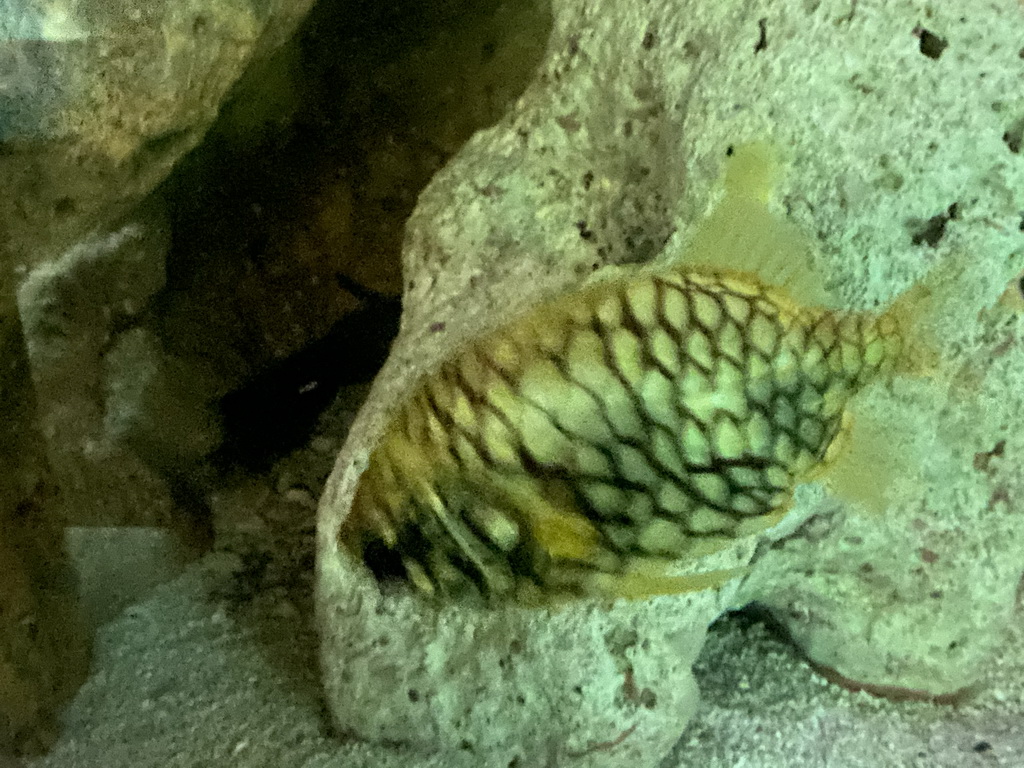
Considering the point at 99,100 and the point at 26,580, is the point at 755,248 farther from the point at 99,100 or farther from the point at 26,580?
the point at 26,580

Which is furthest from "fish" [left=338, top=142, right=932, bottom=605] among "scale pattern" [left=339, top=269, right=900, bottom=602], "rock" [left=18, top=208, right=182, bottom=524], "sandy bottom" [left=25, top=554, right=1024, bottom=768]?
"rock" [left=18, top=208, right=182, bottom=524]

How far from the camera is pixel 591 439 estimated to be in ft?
2.25

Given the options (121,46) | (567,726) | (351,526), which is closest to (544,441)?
(351,526)

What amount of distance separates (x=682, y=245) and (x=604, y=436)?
299 millimetres

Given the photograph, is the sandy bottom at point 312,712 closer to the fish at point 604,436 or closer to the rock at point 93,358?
the rock at point 93,358

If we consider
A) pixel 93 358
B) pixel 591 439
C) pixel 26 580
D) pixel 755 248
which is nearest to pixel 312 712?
pixel 26 580

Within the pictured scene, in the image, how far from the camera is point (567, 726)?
114 cm

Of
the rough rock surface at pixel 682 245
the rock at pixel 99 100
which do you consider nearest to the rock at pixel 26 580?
the rock at pixel 99 100

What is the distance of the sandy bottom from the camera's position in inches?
48.8

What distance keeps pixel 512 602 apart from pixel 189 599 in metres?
1.03

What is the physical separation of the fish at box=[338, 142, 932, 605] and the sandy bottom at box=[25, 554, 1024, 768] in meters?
0.66

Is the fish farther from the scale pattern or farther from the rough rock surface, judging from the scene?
the rough rock surface

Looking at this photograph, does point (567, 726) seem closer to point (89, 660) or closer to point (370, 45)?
point (89, 660)

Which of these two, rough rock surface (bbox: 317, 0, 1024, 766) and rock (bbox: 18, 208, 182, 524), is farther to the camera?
rock (bbox: 18, 208, 182, 524)
